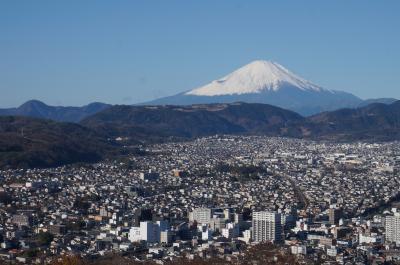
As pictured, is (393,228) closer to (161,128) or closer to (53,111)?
(161,128)

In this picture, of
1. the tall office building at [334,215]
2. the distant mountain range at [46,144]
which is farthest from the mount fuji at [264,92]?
the tall office building at [334,215]

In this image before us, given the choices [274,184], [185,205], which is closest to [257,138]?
[274,184]

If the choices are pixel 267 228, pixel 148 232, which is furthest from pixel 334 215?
pixel 148 232

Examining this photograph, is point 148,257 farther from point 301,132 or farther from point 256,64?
point 256,64

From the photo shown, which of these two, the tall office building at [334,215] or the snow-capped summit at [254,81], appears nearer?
the tall office building at [334,215]

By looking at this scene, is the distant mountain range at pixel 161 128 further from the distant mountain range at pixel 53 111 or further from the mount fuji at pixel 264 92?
the mount fuji at pixel 264 92

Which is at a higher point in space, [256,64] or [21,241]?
[256,64]

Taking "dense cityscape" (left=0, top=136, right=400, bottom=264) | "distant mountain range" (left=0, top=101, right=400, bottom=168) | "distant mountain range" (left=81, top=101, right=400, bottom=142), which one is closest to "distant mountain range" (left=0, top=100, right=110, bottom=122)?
"distant mountain range" (left=0, top=101, right=400, bottom=168)
